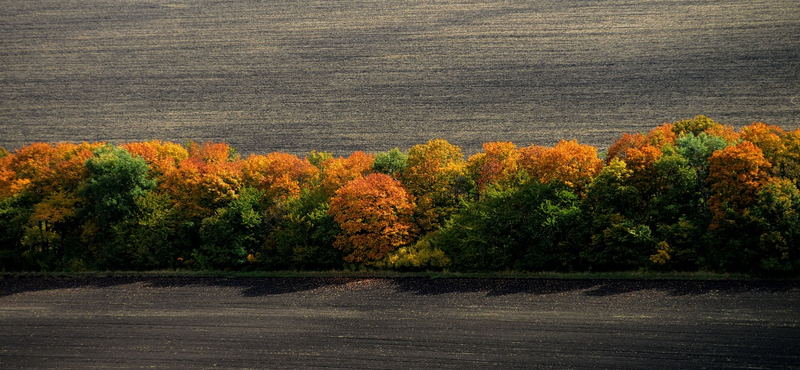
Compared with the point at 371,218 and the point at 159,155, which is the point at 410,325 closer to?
the point at 371,218

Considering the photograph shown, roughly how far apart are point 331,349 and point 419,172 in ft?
60.0

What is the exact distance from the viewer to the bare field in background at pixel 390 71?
70.6m

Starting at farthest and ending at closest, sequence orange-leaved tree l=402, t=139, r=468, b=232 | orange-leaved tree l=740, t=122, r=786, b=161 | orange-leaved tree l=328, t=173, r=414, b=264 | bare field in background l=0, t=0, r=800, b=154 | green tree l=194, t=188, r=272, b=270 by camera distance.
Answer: bare field in background l=0, t=0, r=800, b=154, green tree l=194, t=188, r=272, b=270, orange-leaved tree l=402, t=139, r=468, b=232, orange-leaved tree l=328, t=173, r=414, b=264, orange-leaved tree l=740, t=122, r=786, b=161

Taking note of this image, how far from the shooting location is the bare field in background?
70.6 meters

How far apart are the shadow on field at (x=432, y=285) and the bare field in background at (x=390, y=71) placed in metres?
22.8

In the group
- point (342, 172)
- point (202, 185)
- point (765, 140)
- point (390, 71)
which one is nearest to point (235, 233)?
point (202, 185)

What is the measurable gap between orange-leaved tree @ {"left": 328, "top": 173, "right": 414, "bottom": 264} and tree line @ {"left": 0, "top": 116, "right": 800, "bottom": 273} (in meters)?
0.10

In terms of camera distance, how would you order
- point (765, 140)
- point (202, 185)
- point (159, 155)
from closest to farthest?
1. point (765, 140)
2. point (202, 185)
3. point (159, 155)

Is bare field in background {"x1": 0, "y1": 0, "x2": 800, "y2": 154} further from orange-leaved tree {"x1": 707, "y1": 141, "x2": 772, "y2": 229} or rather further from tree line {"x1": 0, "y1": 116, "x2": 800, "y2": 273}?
orange-leaved tree {"x1": 707, "y1": 141, "x2": 772, "y2": 229}

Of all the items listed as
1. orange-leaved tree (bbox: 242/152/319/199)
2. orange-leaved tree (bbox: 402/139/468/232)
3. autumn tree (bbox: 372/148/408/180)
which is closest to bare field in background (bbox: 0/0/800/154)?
autumn tree (bbox: 372/148/408/180)

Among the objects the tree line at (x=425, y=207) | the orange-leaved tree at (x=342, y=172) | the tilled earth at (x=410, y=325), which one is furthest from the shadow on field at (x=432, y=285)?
the orange-leaved tree at (x=342, y=172)

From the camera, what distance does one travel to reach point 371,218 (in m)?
50.7

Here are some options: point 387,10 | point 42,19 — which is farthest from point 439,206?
point 42,19

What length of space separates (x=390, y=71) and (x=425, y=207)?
31.6m
